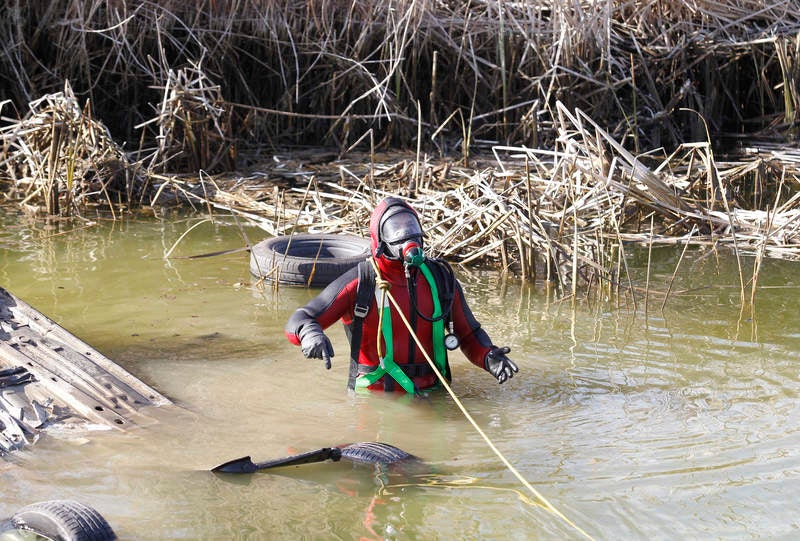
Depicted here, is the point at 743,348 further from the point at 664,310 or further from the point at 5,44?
the point at 5,44

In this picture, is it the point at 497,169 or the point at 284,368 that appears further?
the point at 497,169

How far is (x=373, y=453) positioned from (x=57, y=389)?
1.65 m

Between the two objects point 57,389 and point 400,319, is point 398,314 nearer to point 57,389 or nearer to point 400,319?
point 400,319

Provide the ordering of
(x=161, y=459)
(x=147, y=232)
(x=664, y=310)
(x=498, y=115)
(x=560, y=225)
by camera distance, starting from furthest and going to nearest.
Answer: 1. (x=498, y=115)
2. (x=147, y=232)
3. (x=560, y=225)
4. (x=664, y=310)
5. (x=161, y=459)

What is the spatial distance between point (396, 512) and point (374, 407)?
1.29m

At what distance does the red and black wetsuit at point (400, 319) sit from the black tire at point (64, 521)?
159cm

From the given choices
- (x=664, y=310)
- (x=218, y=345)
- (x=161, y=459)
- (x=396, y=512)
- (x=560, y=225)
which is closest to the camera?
(x=396, y=512)

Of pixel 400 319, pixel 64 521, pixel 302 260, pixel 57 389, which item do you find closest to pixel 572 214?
pixel 302 260

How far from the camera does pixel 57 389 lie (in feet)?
16.1

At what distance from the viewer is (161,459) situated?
440 cm

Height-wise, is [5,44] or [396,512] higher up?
[5,44]

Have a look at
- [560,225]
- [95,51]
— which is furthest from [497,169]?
[95,51]

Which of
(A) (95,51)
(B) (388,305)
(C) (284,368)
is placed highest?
(A) (95,51)

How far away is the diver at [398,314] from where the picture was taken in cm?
503
